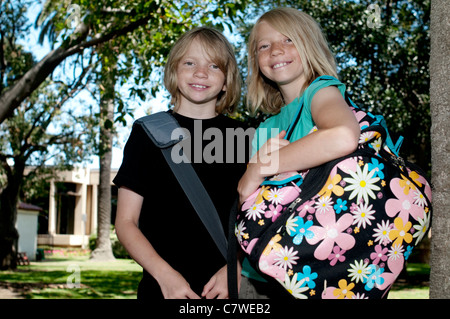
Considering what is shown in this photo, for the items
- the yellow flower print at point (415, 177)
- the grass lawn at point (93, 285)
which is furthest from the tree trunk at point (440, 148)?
the grass lawn at point (93, 285)

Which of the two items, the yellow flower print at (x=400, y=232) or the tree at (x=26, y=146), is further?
the tree at (x=26, y=146)

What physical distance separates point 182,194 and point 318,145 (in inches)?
27.6

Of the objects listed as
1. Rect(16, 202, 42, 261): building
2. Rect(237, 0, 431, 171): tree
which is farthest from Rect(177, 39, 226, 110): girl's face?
Rect(16, 202, 42, 261): building

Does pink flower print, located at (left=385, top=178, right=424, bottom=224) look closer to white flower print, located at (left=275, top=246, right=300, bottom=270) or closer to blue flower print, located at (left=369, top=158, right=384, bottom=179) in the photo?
blue flower print, located at (left=369, top=158, right=384, bottom=179)

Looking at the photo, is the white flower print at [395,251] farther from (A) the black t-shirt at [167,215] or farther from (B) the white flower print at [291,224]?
(A) the black t-shirt at [167,215]

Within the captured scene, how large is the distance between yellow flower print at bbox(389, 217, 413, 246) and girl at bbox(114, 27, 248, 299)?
2.24 ft

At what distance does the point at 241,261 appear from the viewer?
1.76 m

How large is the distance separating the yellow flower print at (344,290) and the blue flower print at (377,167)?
1.12 feet

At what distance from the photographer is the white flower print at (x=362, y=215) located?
1395 mm

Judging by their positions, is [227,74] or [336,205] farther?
[227,74]

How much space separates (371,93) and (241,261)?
8406 mm

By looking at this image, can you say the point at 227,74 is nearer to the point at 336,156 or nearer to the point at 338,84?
the point at 338,84

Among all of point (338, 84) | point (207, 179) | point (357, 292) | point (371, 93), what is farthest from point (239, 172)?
point (371, 93)

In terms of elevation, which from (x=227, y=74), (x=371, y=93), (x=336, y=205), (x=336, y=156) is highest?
(x=371, y=93)
